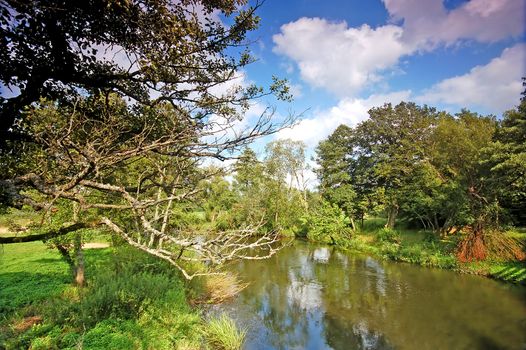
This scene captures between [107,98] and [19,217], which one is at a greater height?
[107,98]

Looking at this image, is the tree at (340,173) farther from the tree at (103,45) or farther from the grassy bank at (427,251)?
the tree at (103,45)

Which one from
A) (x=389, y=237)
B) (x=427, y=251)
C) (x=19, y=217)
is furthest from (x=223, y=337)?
(x=389, y=237)

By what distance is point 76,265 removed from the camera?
12.3 metres

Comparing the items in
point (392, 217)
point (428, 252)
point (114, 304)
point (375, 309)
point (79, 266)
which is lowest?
point (375, 309)

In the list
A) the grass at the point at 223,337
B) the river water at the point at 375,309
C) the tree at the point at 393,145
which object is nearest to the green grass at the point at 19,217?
the grass at the point at 223,337

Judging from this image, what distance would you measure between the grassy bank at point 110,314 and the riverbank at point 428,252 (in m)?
16.4

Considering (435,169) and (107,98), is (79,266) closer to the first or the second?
(107,98)

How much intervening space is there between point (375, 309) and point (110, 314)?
35.3 feet

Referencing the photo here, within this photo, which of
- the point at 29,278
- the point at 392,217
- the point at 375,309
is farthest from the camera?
the point at 392,217

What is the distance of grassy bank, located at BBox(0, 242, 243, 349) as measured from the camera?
7.46 metres

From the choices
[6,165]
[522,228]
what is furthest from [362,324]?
[522,228]

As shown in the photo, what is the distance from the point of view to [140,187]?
5789 millimetres

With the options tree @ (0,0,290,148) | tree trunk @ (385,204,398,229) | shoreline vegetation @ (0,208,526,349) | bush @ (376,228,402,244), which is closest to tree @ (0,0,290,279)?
tree @ (0,0,290,148)

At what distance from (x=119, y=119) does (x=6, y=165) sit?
2.19 meters
